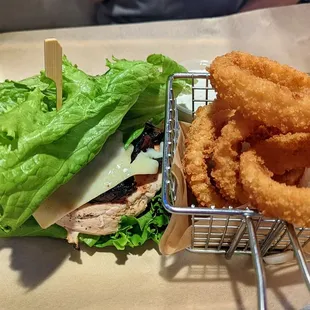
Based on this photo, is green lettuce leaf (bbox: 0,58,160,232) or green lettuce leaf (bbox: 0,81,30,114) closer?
green lettuce leaf (bbox: 0,58,160,232)

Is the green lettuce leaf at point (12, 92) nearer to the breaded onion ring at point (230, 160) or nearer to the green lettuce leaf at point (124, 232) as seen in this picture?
the green lettuce leaf at point (124, 232)

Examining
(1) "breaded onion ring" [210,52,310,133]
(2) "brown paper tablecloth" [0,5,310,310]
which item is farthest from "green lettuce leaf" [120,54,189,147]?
(2) "brown paper tablecloth" [0,5,310,310]

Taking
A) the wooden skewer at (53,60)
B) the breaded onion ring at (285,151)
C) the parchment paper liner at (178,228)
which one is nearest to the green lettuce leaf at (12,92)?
the wooden skewer at (53,60)

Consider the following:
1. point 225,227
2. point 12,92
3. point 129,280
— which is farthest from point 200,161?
point 12,92

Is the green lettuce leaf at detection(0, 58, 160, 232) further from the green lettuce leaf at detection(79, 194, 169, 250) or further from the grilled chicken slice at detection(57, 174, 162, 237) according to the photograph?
the green lettuce leaf at detection(79, 194, 169, 250)

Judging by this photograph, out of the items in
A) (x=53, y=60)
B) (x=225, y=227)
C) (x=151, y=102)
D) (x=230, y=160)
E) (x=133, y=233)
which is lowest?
(x=133, y=233)

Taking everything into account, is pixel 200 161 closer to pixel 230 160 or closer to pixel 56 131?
pixel 230 160
